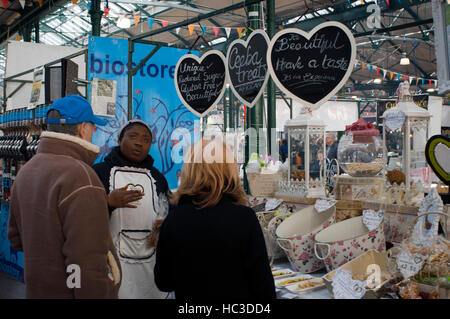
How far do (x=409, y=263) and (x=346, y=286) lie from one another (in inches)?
10.9

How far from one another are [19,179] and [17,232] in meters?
0.34

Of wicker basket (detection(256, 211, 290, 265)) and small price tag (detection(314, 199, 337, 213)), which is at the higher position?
small price tag (detection(314, 199, 337, 213))

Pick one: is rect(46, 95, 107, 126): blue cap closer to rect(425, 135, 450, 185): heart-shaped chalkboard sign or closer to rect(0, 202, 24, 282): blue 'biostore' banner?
rect(425, 135, 450, 185): heart-shaped chalkboard sign

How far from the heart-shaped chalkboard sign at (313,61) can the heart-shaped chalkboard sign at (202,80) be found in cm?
70

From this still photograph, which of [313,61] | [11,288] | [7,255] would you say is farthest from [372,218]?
[7,255]

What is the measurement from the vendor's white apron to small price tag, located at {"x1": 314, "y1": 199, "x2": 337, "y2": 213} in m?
0.96


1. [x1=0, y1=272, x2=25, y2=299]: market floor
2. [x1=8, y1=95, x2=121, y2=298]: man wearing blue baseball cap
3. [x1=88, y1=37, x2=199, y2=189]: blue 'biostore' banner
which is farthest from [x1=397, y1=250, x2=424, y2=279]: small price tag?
[x1=0, y1=272, x2=25, y2=299]: market floor

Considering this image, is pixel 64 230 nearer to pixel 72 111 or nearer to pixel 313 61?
pixel 72 111

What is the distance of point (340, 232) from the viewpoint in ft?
7.54

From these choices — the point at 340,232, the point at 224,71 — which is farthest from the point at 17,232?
the point at 224,71

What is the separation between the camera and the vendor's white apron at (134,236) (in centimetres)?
229

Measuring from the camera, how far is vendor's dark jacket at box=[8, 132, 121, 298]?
1.51m

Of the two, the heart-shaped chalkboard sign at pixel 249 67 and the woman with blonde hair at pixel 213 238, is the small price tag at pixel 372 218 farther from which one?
the heart-shaped chalkboard sign at pixel 249 67
